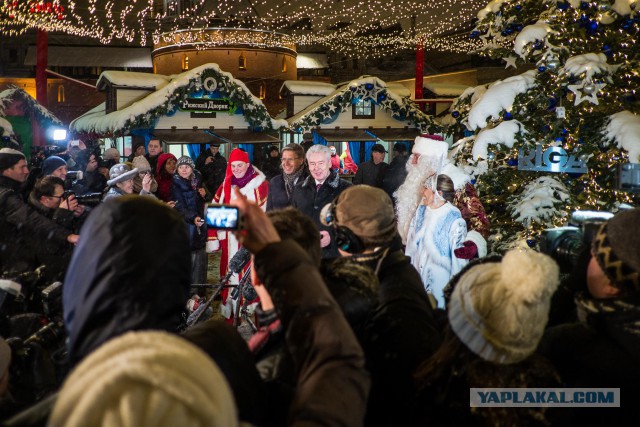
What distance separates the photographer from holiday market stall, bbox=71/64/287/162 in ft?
58.2

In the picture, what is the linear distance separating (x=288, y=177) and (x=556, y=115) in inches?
124

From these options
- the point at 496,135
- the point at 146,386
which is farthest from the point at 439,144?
the point at 146,386

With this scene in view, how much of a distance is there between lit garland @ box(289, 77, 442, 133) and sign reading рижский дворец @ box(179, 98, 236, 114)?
2177 mm

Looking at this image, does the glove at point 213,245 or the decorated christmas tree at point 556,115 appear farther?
the glove at point 213,245

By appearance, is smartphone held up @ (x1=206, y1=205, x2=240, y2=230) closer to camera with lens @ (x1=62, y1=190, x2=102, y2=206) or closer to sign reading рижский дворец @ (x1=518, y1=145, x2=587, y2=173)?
camera with lens @ (x1=62, y1=190, x2=102, y2=206)

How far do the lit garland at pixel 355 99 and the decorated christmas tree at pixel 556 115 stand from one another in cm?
1320

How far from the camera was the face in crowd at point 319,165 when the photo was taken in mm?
6574

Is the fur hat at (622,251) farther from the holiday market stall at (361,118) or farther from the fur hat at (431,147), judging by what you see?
the holiday market stall at (361,118)

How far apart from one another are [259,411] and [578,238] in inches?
67.8

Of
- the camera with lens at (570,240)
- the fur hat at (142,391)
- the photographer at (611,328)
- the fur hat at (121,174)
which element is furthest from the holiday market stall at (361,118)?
the fur hat at (142,391)

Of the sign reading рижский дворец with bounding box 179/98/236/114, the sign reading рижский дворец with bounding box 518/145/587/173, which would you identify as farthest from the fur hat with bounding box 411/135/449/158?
the sign reading рижский дворец with bounding box 179/98/236/114

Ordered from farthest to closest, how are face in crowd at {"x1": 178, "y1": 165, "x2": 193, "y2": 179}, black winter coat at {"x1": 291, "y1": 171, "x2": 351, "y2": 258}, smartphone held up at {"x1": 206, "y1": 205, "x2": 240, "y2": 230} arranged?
face in crowd at {"x1": 178, "y1": 165, "x2": 193, "y2": 179} < black winter coat at {"x1": 291, "y1": 171, "x2": 351, "y2": 258} < smartphone held up at {"x1": 206, "y1": 205, "x2": 240, "y2": 230}

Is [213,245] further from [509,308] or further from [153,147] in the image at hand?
[153,147]

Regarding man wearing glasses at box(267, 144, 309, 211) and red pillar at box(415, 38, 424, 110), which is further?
red pillar at box(415, 38, 424, 110)
